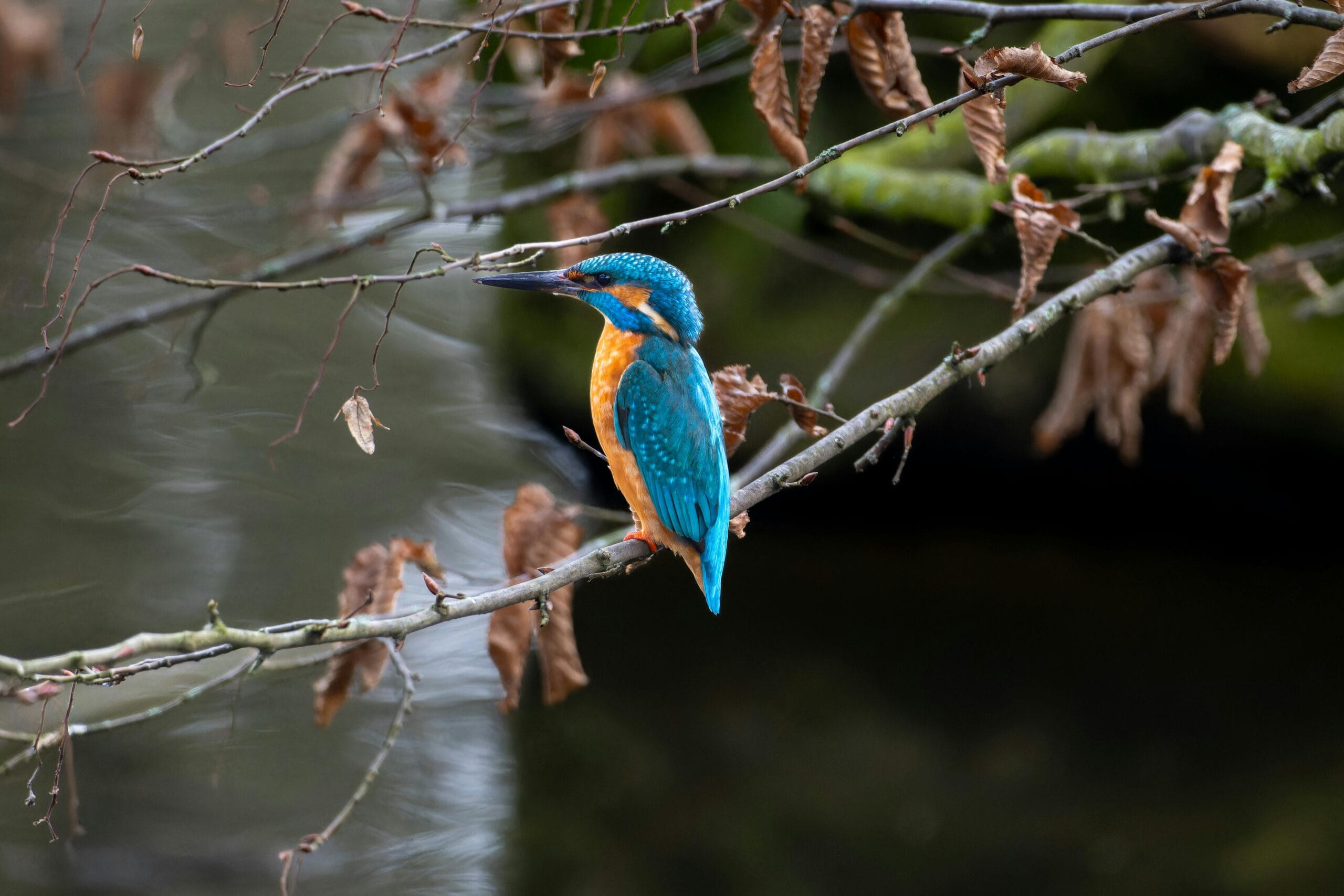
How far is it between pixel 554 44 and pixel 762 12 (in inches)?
14.8

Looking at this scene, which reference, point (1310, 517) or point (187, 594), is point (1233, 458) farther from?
point (187, 594)

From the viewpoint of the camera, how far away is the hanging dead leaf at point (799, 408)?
6.33 feet

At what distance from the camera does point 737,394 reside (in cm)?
199

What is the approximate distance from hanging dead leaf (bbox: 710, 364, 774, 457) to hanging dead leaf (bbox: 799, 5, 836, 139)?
449 mm

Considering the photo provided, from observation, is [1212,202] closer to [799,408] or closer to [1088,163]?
[1088,163]

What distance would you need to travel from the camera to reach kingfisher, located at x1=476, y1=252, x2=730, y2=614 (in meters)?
2.03

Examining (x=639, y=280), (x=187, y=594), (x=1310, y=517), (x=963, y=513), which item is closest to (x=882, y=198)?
(x=639, y=280)

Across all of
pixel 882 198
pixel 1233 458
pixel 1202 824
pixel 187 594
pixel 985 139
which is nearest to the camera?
pixel 985 139

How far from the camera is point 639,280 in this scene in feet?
6.93

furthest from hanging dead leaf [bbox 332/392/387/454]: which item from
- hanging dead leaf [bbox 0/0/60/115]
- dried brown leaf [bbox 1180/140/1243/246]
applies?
hanging dead leaf [bbox 0/0/60/115]

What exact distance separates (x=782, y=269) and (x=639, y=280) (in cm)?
173

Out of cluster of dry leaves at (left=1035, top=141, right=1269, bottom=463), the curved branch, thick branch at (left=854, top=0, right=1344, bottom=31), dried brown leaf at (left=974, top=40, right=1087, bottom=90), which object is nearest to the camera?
the curved branch

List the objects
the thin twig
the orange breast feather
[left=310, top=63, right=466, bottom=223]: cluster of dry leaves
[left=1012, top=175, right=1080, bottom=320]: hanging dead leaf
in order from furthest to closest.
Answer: [left=310, top=63, right=466, bottom=223]: cluster of dry leaves → the orange breast feather → [left=1012, top=175, right=1080, bottom=320]: hanging dead leaf → the thin twig

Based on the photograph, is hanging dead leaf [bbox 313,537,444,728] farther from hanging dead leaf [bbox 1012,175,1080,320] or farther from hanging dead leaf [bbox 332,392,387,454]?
hanging dead leaf [bbox 1012,175,1080,320]
